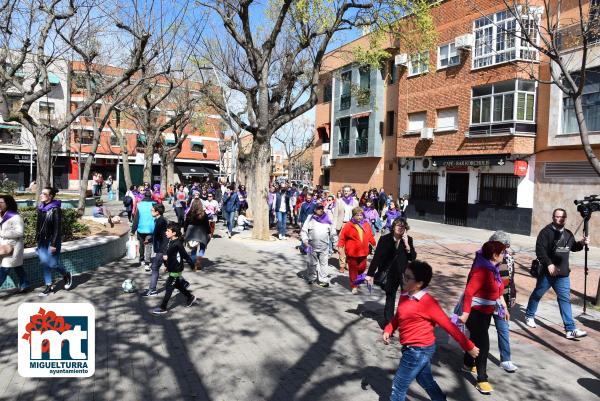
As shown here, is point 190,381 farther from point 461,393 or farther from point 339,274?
point 339,274

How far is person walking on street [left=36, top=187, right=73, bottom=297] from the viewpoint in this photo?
7.39 meters

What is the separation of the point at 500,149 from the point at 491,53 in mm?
4032

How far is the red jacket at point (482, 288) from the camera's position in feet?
15.8

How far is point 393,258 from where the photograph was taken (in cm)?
661

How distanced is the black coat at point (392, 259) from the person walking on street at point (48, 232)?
4.70 m

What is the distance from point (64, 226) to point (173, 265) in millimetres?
3838

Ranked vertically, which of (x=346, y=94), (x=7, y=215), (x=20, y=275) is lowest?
(x=20, y=275)

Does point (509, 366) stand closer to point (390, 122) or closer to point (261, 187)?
point (261, 187)

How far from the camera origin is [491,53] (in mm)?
20438

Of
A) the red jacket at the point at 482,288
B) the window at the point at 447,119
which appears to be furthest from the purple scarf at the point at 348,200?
the window at the point at 447,119

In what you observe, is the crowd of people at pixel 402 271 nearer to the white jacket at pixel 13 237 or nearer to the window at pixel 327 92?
the white jacket at pixel 13 237

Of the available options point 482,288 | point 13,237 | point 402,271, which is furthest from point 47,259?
point 482,288

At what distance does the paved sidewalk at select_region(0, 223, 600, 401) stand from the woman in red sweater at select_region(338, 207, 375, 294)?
543 millimetres

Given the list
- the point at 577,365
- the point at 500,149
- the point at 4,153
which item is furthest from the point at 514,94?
the point at 4,153
